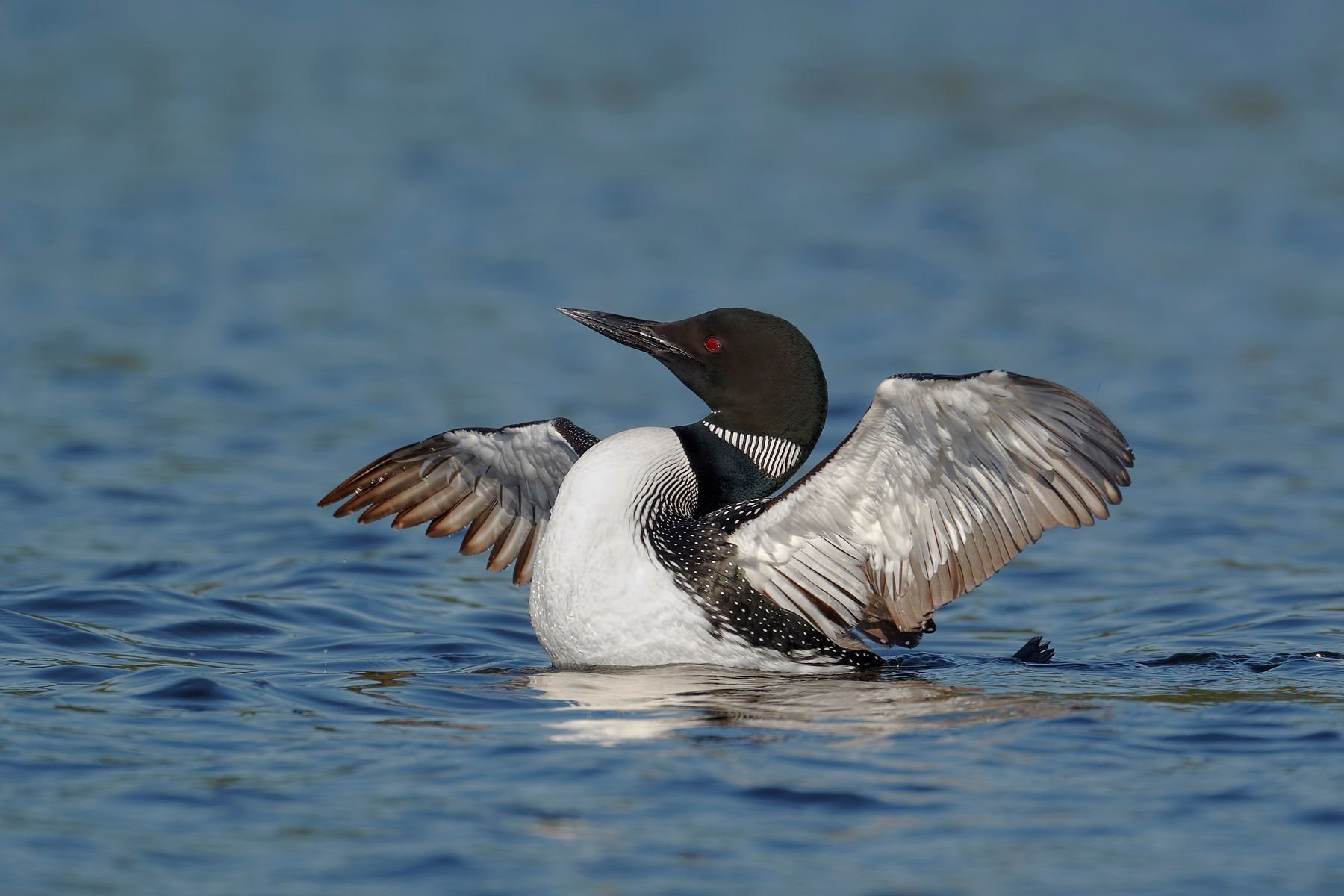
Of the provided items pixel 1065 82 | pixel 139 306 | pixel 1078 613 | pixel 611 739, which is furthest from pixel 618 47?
pixel 611 739

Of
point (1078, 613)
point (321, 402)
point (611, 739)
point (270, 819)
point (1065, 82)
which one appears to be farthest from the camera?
point (1065, 82)

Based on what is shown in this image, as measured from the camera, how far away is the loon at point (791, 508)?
4984 mm

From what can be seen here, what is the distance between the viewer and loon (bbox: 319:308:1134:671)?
4984mm

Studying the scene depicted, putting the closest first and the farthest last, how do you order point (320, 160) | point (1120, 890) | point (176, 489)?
point (1120, 890) → point (176, 489) → point (320, 160)

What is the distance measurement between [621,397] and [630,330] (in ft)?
10.9

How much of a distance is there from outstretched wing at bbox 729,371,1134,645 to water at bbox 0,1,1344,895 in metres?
0.29

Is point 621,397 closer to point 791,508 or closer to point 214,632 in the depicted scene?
point 214,632

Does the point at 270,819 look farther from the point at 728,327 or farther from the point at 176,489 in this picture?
the point at 176,489

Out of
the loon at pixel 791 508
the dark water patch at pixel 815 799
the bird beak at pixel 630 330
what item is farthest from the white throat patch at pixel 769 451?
the dark water patch at pixel 815 799

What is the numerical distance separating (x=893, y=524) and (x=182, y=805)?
7.21 feet

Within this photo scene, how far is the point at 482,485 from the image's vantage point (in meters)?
6.20

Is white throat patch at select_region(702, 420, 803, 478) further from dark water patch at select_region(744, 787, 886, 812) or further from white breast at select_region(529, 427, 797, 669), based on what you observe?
dark water patch at select_region(744, 787, 886, 812)

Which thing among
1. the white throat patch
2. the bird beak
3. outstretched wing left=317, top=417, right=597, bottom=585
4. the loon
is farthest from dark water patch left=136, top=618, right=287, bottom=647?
the white throat patch

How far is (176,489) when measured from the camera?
25.5ft
